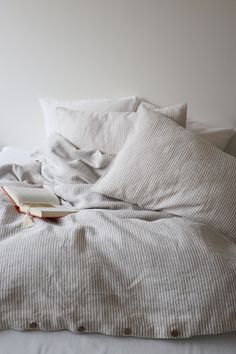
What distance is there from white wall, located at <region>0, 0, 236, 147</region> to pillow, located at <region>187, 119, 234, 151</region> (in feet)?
0.42

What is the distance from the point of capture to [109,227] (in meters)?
1.28

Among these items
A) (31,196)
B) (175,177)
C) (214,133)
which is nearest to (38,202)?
(31,196)

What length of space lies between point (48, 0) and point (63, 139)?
787mm

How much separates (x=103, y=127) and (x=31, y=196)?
535mm

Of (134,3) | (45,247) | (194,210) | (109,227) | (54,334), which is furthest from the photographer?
(134,3)

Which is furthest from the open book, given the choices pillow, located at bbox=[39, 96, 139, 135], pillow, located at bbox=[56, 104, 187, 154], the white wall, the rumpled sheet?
the white wall

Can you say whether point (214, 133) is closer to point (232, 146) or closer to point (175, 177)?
point (232, 146)

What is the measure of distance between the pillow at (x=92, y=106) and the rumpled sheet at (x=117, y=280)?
0.93 meters

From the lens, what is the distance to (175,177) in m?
1.52

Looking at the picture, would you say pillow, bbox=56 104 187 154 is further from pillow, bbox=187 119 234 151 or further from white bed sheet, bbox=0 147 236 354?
white bed sheet, bbox=0 147 236 354

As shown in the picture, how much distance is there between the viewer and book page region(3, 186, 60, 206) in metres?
1.49

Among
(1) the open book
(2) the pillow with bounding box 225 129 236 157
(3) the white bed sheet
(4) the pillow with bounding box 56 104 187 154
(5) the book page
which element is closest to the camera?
(3) the white bed sheet

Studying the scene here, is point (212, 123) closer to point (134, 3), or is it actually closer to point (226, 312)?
point (134, 3)

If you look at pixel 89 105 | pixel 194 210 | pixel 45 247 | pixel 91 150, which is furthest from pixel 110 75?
pixel 45 247
